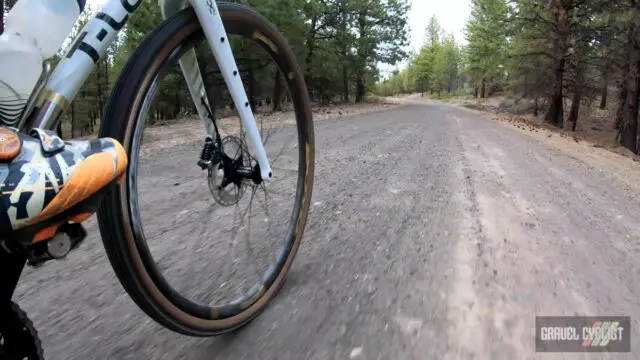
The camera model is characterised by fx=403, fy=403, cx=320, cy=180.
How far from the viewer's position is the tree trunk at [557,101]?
1872cm

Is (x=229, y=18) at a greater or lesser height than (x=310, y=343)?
greater

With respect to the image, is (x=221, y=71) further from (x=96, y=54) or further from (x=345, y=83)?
(x=345, y=83)

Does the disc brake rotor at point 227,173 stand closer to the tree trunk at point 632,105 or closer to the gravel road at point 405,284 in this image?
the gravel road at point 405,284

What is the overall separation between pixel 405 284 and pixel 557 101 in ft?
70.4

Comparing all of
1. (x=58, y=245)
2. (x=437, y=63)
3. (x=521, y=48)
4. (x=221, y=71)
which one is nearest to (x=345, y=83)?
(x=521, y=48)

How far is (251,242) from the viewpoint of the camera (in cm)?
211

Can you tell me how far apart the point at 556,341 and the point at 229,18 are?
1.70 m

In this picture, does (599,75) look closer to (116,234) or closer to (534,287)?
(534,287)

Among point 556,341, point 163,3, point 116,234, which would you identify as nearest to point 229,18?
point 163,3

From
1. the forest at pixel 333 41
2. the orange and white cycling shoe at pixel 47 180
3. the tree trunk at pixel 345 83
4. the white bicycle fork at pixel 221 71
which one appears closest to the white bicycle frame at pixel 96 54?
the white bicycle fork at pixel 221 71

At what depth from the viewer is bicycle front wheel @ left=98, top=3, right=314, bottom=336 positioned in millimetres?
1017

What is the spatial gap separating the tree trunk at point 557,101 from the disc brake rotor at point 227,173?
2066cm

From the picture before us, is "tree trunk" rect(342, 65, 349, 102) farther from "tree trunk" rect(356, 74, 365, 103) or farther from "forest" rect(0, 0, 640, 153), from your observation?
"tree trunk" rect(356, 74, 365, 103)

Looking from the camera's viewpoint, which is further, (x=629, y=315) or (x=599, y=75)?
(x=599, y=75)
